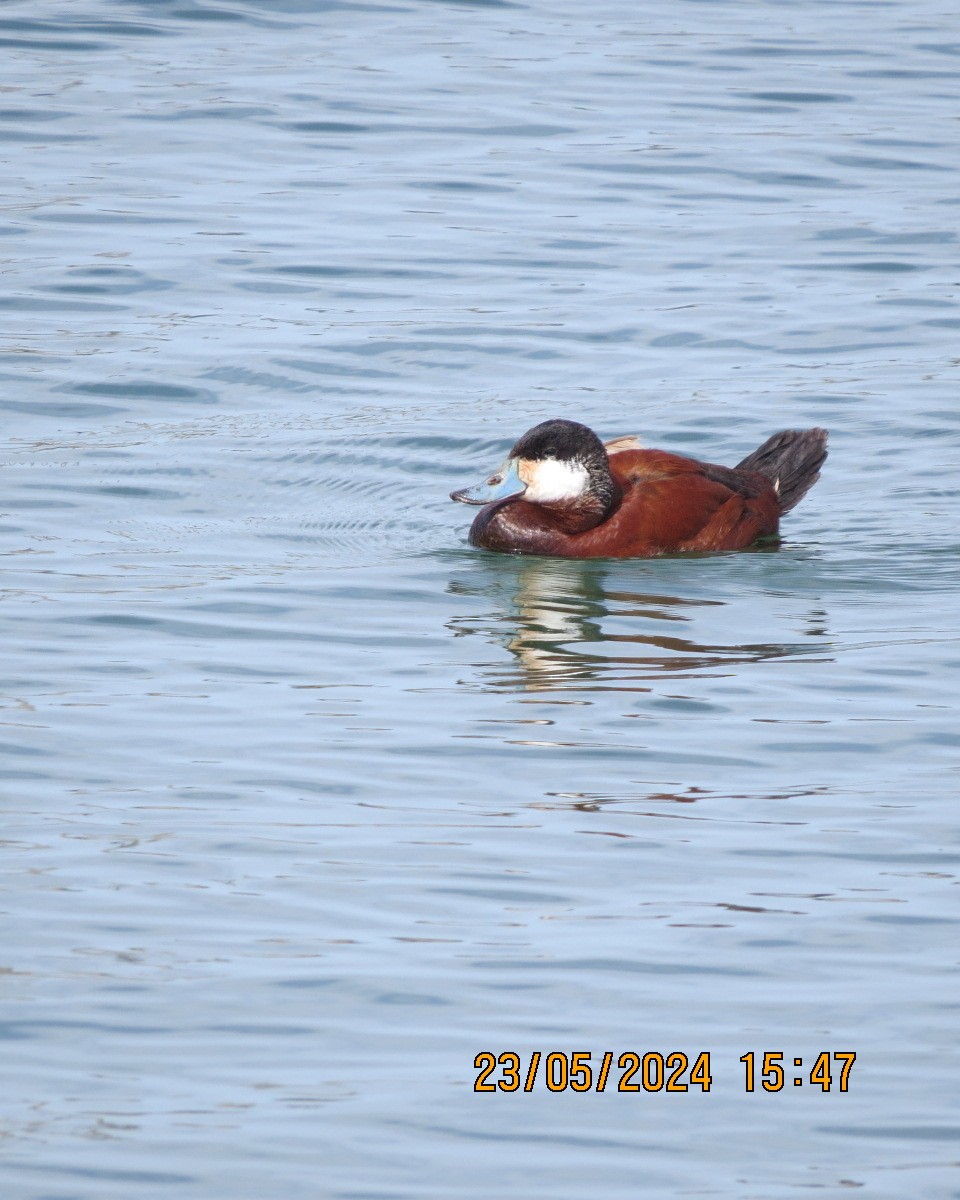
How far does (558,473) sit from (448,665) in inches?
73.5

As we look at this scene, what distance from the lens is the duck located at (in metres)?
8.77

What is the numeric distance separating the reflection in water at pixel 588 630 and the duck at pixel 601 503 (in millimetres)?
134

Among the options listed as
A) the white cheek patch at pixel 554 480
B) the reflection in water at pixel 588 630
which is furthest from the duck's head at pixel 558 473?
the reflection in water at pixel 588 630

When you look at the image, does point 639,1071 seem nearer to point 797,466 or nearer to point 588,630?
point 588,630

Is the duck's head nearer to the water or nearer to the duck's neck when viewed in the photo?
the duck's neck

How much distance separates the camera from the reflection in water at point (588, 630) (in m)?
7.07

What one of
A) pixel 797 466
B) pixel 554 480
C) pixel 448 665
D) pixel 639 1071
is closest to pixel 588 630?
pixel 448 665

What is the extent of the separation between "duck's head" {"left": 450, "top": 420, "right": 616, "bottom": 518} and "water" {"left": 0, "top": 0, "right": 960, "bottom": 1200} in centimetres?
31

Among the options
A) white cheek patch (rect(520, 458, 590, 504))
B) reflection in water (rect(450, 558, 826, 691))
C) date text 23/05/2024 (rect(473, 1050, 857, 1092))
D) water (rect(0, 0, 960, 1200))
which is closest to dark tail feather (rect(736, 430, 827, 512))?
water (rect(0, 0, 960, 1200))

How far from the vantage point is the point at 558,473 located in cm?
877

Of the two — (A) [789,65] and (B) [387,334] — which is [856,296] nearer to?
(B) [387,334]

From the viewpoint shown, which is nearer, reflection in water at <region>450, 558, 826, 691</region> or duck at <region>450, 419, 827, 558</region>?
reflection in water at <region>450, 558, 826, 691</region>

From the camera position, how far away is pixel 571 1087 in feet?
13.9

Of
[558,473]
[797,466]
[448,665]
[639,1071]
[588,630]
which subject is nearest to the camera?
[639,1071]
